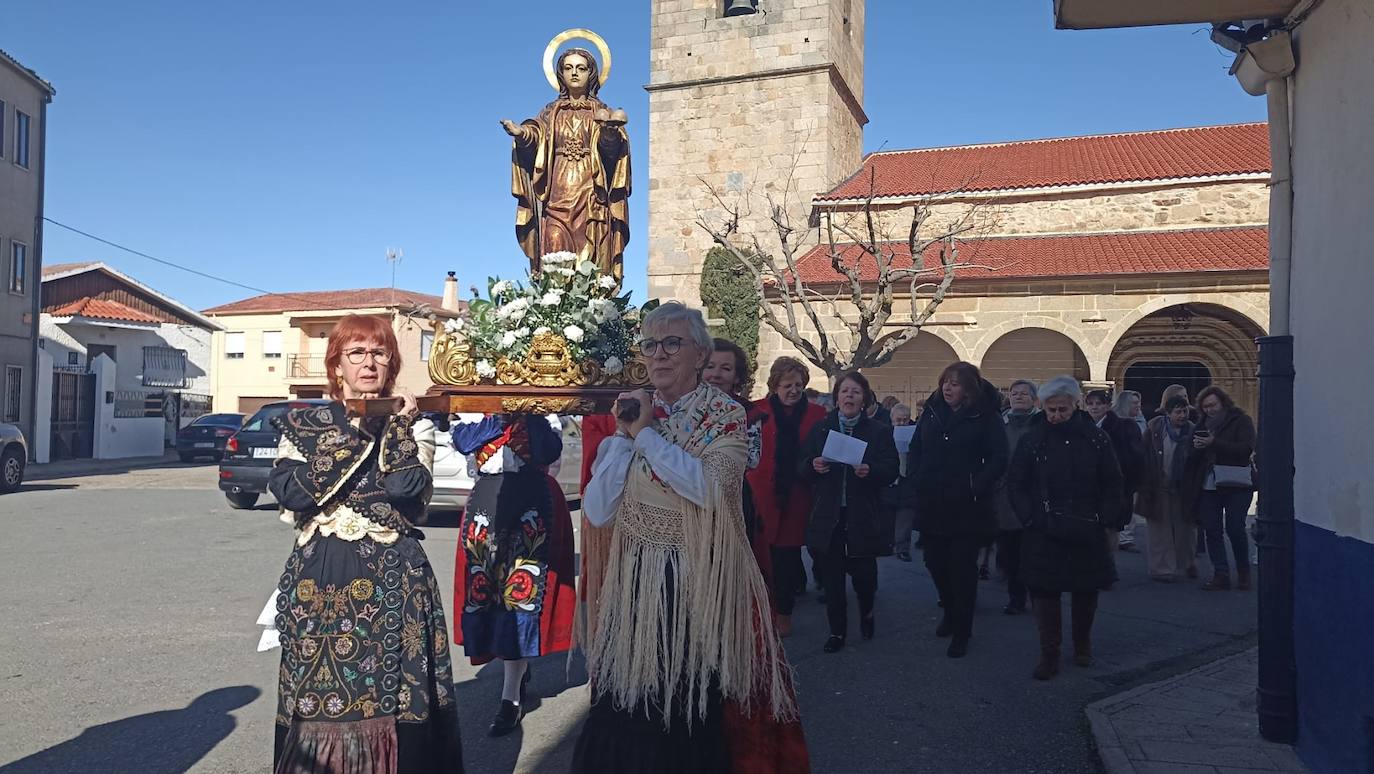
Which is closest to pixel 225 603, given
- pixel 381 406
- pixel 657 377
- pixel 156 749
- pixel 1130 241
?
pixel 156 749

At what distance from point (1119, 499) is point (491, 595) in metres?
3.60

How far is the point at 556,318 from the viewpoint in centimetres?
419

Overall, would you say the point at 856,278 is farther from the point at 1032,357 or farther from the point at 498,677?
the point at 498,677

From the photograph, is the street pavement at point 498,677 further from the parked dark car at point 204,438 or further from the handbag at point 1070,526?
the parked dark car at point 204,438

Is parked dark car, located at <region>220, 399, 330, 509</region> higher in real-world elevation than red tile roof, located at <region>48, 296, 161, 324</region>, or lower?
lower

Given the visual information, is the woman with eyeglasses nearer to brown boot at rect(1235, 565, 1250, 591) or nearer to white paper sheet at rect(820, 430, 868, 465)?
white paper sheet at rect(820, 430, 868, 465)

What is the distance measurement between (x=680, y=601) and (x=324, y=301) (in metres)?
47.2

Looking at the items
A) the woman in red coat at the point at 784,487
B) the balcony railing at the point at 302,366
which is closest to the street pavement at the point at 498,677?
the woman in red coat at the point at 784,487

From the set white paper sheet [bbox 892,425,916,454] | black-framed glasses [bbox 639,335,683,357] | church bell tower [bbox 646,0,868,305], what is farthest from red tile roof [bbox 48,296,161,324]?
black-framed glasses [bbox 639,335,683,357]

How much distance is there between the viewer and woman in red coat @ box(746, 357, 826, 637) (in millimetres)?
6551

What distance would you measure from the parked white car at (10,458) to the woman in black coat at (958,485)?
16.1 metres

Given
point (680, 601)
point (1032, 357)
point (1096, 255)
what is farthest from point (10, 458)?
point (1096, 255)

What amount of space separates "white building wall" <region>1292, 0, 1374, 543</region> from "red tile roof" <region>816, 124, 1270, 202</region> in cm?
1750

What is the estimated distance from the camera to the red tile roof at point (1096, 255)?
18.8m
